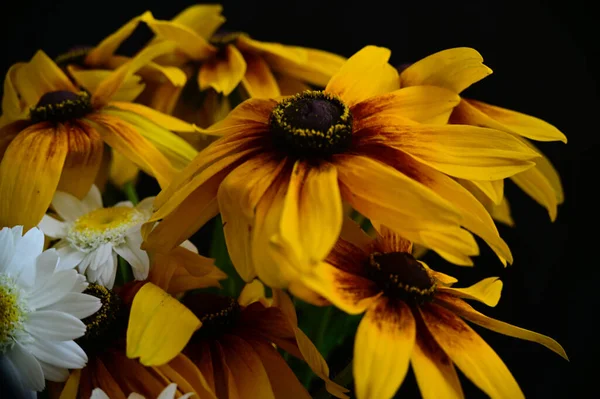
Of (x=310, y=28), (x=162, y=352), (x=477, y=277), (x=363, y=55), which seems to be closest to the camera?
(x=162, y=352)

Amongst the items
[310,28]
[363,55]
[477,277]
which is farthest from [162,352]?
[310,28]

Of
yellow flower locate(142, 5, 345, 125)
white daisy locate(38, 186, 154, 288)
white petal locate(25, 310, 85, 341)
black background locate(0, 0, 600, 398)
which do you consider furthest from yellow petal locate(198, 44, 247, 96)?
black background locate(0, 0, 600, 398)

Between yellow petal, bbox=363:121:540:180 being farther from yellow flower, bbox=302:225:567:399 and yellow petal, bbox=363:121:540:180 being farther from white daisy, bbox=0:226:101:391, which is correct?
white daisy, bbox=0:226:101:391

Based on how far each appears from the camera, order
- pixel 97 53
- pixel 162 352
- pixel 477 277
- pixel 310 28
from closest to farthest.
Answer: pixel 162 352 → pixel 97 53 → pixel 477 277 → pixel 310 28

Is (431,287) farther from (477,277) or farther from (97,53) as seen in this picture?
(477,277)

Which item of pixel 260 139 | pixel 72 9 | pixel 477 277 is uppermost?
pixel 260 139

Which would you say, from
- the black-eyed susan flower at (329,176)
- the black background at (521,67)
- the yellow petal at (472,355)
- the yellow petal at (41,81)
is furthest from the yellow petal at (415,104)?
the black background at (521,67)

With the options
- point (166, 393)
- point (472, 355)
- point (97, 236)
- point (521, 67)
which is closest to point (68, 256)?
point (97, 236)
